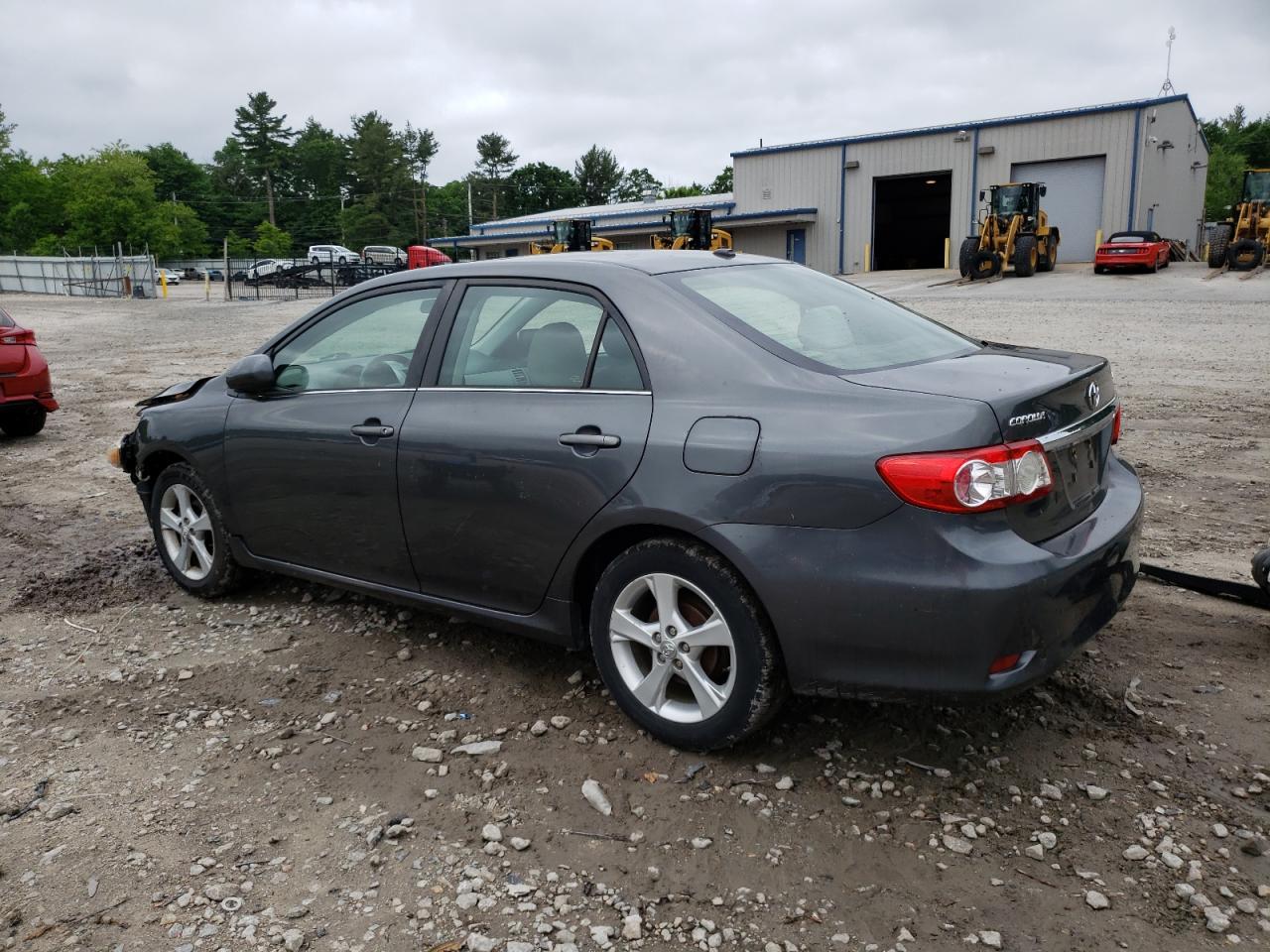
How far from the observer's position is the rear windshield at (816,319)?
325 cm

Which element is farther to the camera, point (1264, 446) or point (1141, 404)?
point (1141, 404)

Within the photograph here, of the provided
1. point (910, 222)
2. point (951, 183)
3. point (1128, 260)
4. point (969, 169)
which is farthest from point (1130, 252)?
point (910, 222)

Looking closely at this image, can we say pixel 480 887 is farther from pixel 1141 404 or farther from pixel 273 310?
pixel 273 310

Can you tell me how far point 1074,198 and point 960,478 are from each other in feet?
128

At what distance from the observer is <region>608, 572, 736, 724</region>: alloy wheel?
3.11m

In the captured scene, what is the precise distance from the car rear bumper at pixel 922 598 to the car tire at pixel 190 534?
110 inches

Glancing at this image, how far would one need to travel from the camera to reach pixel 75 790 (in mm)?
3232

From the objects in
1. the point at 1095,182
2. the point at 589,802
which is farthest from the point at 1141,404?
the point at 1095,182

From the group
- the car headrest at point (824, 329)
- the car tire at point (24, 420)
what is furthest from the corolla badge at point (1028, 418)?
the car tire at point (24, 420)

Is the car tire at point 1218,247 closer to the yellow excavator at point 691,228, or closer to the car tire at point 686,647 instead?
the yellow excavator at point 691,228

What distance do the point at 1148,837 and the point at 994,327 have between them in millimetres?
15883

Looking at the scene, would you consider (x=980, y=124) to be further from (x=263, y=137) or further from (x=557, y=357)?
(x=263, y=137)

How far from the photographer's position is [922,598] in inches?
106

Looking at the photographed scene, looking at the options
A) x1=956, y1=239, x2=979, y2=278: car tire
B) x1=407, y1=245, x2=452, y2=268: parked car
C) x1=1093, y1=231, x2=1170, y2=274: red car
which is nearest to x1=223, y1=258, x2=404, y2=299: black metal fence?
x1=407, y1=245, x2=452, y2=268: parked car
